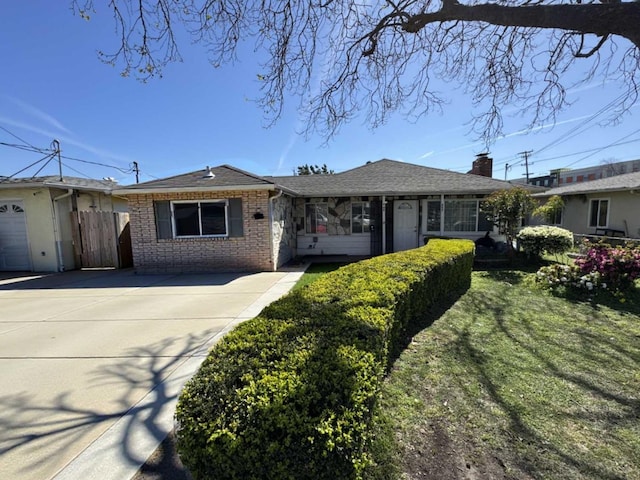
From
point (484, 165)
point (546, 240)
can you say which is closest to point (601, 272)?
point (546, 240)

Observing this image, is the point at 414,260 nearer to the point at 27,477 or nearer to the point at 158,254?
the point at 27,477

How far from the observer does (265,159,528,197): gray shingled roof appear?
10.4 m

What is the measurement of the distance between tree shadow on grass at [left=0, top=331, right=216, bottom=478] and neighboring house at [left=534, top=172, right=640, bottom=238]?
13.6 metres

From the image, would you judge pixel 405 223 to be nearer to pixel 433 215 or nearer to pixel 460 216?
pixel 433 215

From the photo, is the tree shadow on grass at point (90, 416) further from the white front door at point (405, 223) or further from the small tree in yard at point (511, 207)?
the white front door at point (405, 223)

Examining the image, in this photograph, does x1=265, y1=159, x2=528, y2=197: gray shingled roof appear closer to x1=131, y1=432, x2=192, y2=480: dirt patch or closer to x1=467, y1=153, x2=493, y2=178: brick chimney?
x1=467, y1=153, x2=493, y2=178: brick chimney

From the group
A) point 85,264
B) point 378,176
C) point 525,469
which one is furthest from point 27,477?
point 378,176

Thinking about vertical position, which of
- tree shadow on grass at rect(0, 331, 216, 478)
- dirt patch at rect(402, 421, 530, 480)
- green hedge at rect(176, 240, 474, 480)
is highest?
green hedge at rect(176, 240, 474, 480)

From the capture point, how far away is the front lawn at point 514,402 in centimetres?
200

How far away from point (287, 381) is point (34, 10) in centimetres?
642

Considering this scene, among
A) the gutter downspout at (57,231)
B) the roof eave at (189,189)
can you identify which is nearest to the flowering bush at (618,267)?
the roof eave at (189,189)

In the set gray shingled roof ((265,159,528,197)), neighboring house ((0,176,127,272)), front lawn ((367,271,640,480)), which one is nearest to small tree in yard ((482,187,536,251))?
gray shingled roof ((265,159,528,197))

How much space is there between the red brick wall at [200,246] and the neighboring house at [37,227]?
1888mm

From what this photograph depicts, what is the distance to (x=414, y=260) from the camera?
515 centimetres
